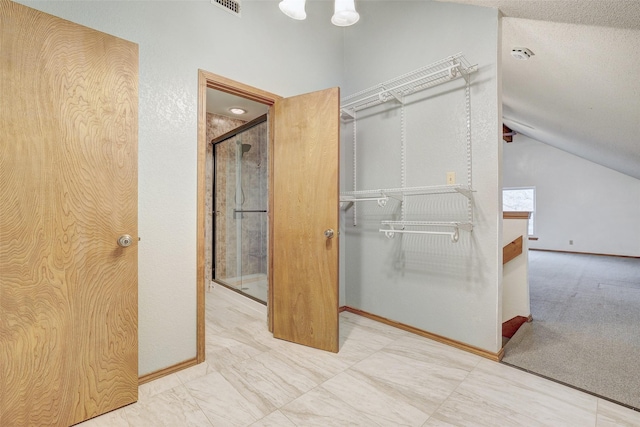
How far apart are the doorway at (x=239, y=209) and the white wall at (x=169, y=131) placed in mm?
1707

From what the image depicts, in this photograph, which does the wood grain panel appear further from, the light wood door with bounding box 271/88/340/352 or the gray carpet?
the light wood door with bounding box 271/88/340/352

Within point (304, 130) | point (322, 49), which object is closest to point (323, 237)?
point (304, 130)

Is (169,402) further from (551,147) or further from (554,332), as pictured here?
(551,147)

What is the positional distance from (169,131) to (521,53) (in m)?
2.73

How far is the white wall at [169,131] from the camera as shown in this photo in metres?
1.73

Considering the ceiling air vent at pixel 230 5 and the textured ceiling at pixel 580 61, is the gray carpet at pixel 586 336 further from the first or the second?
the ceiling air vent at pixel 230 5

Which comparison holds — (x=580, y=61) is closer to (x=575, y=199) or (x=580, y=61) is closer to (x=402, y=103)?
(x=402, y=103)

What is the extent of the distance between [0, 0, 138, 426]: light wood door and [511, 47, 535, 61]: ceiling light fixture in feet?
8.91

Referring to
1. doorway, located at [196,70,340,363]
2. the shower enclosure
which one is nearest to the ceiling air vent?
doorway, located at [196,70,340,363]

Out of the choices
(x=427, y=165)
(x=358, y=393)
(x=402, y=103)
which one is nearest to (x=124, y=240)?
(x=358, y=393)

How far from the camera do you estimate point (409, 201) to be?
2477mm

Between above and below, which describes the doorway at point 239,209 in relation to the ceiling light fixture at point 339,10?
below

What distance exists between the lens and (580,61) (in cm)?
196

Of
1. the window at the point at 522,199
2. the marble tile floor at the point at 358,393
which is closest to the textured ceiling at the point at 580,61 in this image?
the marble tile floor at the point at 358,393
